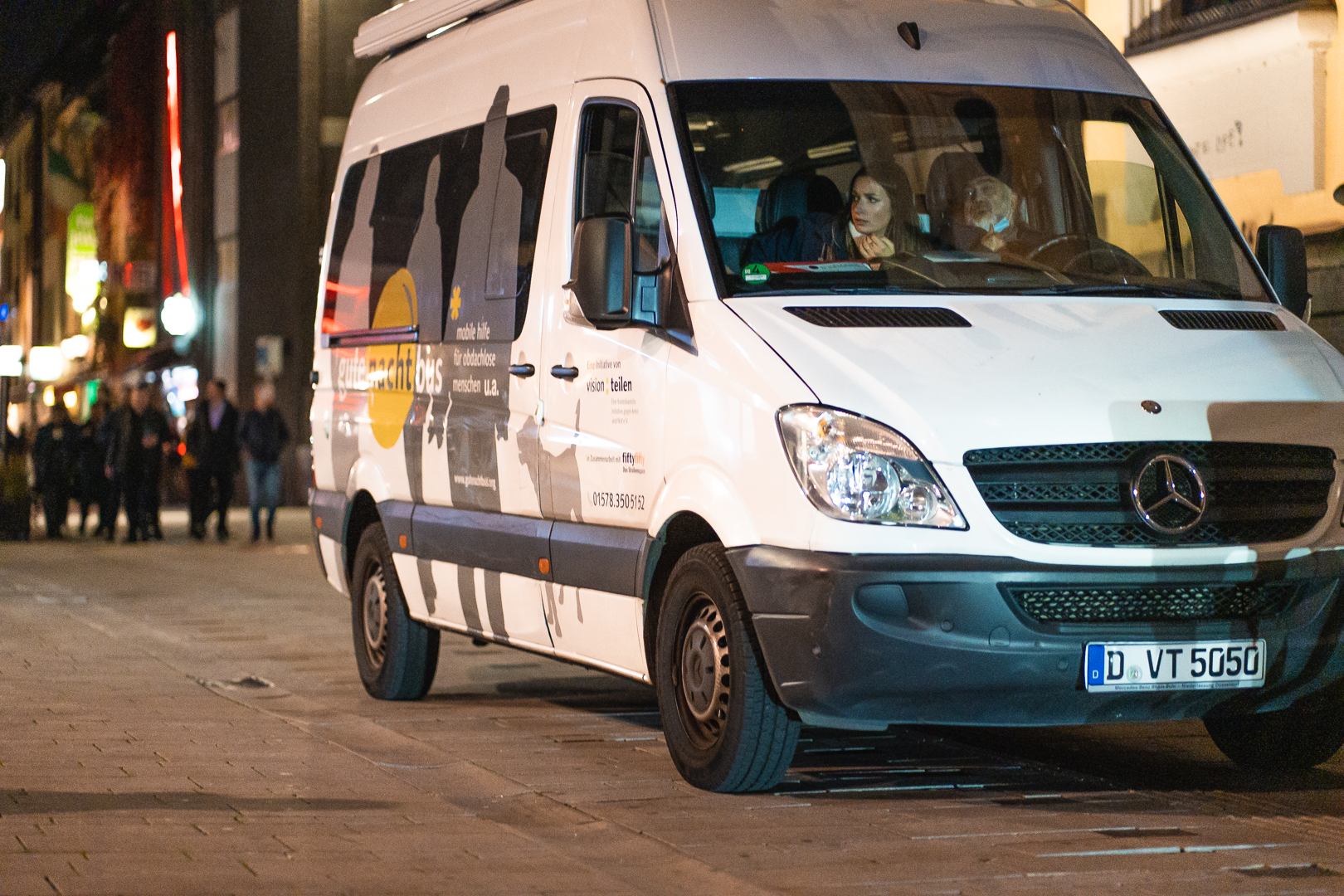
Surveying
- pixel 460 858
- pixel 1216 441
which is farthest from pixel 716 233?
pixel 460 858

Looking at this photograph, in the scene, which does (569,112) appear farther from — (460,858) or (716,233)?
(460,858)

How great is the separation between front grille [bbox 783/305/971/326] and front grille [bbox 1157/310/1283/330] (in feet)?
2.38

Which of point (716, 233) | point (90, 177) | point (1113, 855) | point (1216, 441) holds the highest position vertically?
point (90, 177)

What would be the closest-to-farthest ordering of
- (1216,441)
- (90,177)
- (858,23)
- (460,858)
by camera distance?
(460,858) < (1216,441) < (858,23) < (90,177)

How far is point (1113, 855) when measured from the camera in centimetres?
573

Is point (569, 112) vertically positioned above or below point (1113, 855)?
above

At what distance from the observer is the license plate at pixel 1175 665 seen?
6.06m

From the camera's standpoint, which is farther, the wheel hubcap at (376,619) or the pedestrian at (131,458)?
the pedestrian at (131,458)

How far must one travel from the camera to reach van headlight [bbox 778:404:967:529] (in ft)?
19.5

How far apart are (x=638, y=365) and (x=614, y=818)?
4.87ft

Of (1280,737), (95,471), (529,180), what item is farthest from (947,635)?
(95,471)

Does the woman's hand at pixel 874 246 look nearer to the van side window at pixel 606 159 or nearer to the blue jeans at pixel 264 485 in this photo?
the van side window at pixel 606 159

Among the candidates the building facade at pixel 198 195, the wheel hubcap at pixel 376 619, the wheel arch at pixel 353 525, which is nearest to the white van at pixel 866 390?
the wheel hubcap at pixel 376 619

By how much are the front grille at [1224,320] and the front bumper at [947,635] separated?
803 mm
